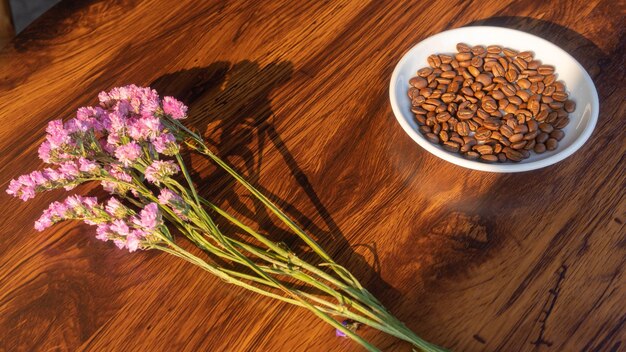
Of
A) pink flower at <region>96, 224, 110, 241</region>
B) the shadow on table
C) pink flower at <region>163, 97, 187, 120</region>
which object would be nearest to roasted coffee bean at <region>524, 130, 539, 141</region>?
the shadow on table

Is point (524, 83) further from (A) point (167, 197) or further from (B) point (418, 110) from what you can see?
(A) point (167, 197)

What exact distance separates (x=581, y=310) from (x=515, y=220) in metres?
0.14

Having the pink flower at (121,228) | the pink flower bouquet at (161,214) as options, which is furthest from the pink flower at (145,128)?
the pink flower at (121,228)

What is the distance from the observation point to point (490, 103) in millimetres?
959

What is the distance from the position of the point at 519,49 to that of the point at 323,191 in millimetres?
406

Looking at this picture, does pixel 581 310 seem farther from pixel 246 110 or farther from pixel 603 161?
pixel 246 110

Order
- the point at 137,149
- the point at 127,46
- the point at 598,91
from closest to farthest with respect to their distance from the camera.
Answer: the point at 137,149 → the point at 598,91 → the point at 127,46

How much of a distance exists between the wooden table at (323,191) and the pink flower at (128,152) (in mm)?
164

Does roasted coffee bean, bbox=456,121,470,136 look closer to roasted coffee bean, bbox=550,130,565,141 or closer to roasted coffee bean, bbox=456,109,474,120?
roasted coffee bean, bbox=456,109,474,120

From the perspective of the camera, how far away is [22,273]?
0.87 meters

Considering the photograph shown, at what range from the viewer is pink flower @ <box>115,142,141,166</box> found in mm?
767

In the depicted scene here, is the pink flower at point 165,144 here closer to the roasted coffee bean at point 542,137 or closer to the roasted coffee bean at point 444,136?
the roasted coffee bean at point 444,136

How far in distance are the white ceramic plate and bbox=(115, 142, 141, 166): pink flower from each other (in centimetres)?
37

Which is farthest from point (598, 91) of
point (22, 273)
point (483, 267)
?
point (22, 273)
